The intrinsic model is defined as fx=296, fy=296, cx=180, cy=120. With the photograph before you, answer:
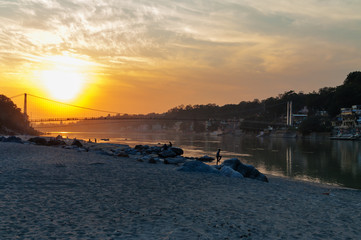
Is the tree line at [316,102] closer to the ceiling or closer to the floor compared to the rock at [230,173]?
closer to the ceiling

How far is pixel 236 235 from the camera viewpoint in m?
5.71

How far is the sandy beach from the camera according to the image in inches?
218

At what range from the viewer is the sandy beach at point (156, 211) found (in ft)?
18.2

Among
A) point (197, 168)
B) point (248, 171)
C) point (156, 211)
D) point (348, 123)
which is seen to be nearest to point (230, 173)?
point (197, 168)

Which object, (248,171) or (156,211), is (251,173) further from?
(156,211)

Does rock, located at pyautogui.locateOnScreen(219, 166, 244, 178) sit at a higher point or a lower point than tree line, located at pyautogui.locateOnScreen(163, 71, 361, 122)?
lower

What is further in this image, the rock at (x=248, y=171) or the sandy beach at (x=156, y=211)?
the rock at (x=248, y=171)

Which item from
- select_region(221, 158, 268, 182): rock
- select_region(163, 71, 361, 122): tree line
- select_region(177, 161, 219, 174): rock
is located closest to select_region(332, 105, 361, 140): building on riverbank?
select_region(163, 71, 361, 122): tree line

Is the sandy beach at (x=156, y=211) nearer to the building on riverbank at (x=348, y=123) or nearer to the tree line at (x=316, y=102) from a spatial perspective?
the building on riverbank at (x=348, y=123)

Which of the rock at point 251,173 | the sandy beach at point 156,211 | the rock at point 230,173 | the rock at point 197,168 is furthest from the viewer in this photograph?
the rock at point 251,173

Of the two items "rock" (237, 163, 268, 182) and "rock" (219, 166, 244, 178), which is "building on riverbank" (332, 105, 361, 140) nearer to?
"rock" (237, 163, 268, 182)

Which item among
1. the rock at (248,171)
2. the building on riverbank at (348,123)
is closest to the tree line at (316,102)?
the building on riverbank at (348,123)

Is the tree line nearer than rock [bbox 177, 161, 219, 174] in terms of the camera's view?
No

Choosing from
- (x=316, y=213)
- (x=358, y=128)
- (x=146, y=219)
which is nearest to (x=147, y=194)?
(x=146, y=219)
